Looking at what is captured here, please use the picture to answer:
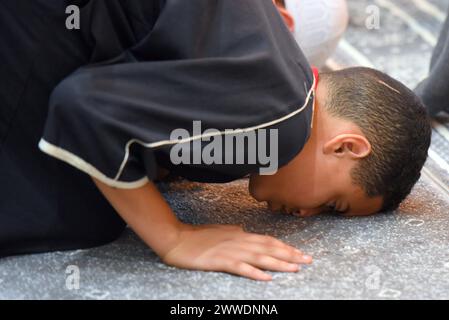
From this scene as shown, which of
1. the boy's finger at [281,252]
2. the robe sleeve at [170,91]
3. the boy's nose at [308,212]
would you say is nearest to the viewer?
the robe sleeve at [170,91]

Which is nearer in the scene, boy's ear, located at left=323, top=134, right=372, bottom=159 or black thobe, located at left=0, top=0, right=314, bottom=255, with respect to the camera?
black thobe, located at left=0, top=0, right=314, bottom=255

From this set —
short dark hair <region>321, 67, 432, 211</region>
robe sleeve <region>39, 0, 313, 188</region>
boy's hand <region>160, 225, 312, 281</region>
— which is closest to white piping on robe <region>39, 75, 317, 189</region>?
robe sleeve <region>39, 0, 313, 188</region>

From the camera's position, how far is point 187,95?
3.08ft

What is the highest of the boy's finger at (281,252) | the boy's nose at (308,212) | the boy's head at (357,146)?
the boy's head at (357,146)

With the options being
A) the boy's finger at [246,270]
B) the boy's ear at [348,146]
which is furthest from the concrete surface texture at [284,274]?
the boy's ear at [348,146]

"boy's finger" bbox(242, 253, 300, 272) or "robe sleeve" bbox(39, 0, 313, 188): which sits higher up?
"robe sleeve" bbox(39, 0, 313, 188)

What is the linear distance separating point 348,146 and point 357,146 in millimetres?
12

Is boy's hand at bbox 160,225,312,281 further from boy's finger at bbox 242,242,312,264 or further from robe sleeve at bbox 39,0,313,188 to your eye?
robe sleeve at bbox 39,0,313,188

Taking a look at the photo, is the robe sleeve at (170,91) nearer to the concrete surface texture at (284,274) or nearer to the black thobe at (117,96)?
the black thobe at (117,96)

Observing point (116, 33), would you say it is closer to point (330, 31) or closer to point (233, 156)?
point (233, 156)

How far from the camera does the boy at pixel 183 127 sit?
0.92 meters

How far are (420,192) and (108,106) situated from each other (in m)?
0.56

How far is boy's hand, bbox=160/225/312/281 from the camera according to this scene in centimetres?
98
